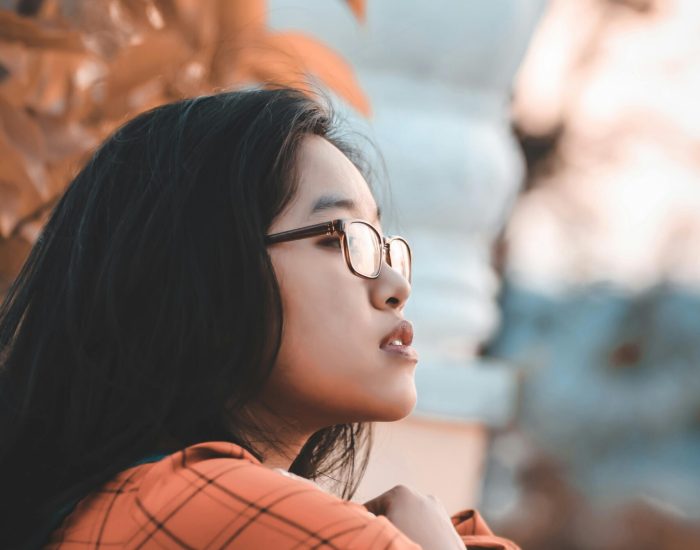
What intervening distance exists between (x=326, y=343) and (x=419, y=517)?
0.19m

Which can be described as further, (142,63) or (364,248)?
(142,63)

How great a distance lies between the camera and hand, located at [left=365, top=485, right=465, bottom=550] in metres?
1.19

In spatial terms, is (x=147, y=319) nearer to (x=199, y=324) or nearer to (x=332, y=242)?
(x=199, y=324)

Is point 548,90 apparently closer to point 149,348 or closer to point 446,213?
point 446,213

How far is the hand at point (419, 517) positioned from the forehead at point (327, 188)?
0.29m

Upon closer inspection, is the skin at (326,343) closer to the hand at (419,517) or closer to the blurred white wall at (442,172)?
the hand at (419,517)

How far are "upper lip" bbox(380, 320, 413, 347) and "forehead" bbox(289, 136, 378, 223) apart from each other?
128 millimetres

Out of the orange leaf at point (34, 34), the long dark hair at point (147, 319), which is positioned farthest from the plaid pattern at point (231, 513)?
the orange leaf at point (34, 34)

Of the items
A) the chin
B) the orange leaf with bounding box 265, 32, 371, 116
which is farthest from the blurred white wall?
the chin

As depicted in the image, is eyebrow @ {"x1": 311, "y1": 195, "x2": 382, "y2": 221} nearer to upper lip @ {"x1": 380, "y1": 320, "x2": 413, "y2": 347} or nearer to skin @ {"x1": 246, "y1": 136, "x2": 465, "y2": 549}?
skin @ {"x1": 246, "y1": 136, "x2": 465, "y2": 549}

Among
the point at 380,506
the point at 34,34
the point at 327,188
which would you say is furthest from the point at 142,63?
the point at 380,506

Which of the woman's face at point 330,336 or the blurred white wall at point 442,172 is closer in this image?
the woman's face at point 330,336

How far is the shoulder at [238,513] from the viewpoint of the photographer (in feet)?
3.25

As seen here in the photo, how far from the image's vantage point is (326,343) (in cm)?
124
